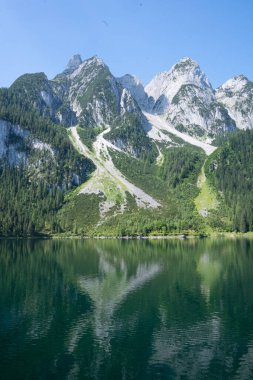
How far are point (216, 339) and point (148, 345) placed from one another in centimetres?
838

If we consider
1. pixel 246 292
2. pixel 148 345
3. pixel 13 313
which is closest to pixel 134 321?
pixel 148 345

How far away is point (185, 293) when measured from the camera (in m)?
70.2

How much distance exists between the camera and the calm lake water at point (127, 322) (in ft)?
127

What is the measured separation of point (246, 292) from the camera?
70438mm

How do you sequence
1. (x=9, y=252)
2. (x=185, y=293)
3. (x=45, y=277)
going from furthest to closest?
(x=9, y=252)
(x=45, y=277)
(x=185, y=293)

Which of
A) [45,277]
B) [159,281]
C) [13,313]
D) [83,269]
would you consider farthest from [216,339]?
[83,269]

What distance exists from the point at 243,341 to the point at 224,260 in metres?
66.7

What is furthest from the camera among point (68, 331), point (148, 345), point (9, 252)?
point (9, 252)

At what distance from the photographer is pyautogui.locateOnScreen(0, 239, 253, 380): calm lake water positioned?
38594 millimetres

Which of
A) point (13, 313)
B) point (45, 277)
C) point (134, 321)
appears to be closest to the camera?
point (134, 321)

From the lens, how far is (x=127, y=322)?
53250mm

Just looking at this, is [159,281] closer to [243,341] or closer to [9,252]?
[243,341]

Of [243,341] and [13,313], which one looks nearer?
[243,341]

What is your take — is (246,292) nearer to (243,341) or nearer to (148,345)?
(243,341)
